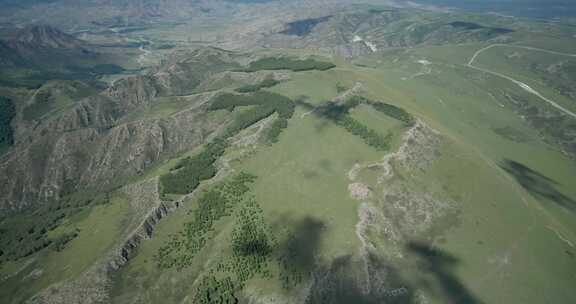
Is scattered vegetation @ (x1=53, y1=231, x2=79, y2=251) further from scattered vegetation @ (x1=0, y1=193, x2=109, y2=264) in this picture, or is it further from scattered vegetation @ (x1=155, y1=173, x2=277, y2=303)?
scattered vegetation @ (x1=155, y1=173, x2=277, y2=303)

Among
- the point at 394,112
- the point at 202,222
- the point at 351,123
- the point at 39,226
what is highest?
the point at 394,112

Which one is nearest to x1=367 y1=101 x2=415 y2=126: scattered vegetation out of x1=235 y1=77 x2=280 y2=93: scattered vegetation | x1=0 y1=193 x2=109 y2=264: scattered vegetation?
x1=235 y1=77 x2=280 y2=93: scattered vegetation

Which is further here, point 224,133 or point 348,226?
point 224,133

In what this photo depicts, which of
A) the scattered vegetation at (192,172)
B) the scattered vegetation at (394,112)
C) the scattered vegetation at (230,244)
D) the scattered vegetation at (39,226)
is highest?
the scattered vegetation at (394,112)

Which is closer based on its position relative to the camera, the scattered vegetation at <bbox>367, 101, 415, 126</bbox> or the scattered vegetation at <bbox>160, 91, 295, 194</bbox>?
the scattered vegetation at <bbox>160, 91, 295, 194</bbox>

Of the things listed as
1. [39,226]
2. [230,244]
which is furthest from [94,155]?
[230,244]

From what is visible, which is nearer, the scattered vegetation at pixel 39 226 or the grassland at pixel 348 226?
the grassland at pixel 348 226

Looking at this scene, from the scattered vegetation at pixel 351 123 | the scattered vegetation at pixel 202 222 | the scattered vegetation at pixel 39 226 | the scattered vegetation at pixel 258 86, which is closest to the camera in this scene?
the scattered vegetation at pixel 202 222

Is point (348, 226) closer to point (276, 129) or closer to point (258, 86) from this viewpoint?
point (276, 129)


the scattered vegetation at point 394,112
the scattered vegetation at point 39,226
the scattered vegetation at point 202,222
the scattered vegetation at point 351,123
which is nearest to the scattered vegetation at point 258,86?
the scattered vegetation at point 351,123

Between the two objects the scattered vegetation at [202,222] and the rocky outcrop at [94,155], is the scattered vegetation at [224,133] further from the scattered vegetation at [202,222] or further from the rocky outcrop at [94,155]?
→ the rocky outcrop at [94,155]

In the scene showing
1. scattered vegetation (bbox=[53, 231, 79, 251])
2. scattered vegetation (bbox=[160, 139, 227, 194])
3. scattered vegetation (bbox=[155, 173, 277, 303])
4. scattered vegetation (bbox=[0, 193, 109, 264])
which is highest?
scattered vegetation (bbox=[160, 139, 227, 194])

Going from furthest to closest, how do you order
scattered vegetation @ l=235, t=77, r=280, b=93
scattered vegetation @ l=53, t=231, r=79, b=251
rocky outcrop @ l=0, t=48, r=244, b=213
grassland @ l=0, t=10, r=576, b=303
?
scattered vegetation @ l=235, t=77, r=280, b=93 → rocky outcrop @ l=0, t=48, r=244, b=213 → scattered vegetation @ l=53, t=231, r=79, b=251 → grassland @ l=0, t=10, r=576, b=303
